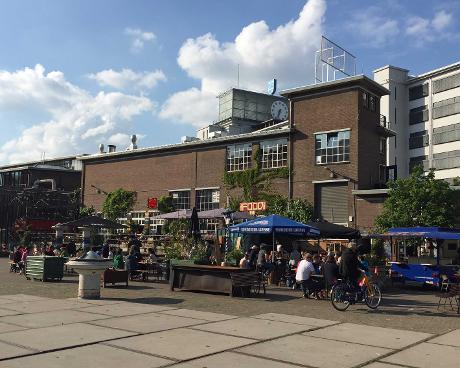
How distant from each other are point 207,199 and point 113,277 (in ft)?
93.3

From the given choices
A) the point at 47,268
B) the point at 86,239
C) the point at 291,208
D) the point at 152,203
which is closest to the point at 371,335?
the point at 47,268

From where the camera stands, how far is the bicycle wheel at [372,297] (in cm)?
1396

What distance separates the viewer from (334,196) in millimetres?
38625

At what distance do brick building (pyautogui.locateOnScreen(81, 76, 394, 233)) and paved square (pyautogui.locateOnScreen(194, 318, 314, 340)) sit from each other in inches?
1027

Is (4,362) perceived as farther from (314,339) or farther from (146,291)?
(146,291)

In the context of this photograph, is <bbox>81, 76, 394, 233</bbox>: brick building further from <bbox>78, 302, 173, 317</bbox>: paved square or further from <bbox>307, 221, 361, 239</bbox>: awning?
<bbox>78, 302, 173, 317</bbox>: paved square

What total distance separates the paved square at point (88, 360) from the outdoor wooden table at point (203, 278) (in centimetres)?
830

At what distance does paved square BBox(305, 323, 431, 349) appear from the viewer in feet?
30.8

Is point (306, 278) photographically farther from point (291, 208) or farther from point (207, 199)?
point (207, 199)

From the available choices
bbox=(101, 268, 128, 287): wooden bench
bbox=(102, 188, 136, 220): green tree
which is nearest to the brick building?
bbox=(102, 188, 136, 220): green tree

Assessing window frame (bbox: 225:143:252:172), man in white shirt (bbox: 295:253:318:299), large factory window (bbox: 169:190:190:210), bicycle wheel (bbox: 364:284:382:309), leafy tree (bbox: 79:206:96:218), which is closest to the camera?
bicycle wheel (bbox: 364:284:382:309)

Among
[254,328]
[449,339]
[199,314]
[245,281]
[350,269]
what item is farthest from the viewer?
[245,281]

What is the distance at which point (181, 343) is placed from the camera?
8914 mm

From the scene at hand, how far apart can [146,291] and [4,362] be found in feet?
33.0
